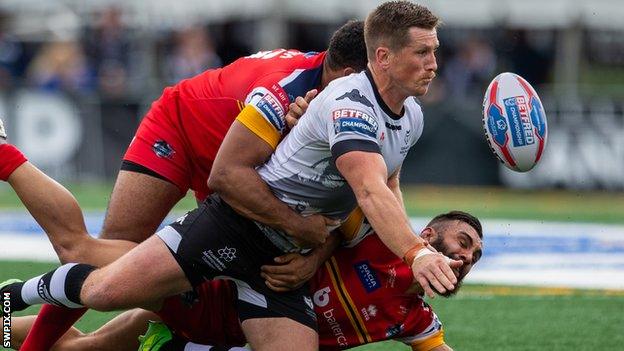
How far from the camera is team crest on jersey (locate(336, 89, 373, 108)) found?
5.77m

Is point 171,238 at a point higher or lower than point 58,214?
higher

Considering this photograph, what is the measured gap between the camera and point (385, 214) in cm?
543

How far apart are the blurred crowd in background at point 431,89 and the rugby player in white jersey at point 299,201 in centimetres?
1105

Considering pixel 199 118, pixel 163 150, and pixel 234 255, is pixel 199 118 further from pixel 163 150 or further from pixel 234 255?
pixel 234 255

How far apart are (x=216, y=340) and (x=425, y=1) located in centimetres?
1353

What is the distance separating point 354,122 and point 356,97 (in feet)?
0.65

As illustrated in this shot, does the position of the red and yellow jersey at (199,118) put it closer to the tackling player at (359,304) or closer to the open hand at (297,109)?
the open hand at (297,109)

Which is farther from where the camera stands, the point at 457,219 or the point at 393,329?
the point at 393,329

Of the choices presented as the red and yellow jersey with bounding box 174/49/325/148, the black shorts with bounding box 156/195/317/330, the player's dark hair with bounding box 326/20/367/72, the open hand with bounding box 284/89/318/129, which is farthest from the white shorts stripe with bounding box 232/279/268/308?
the player's dark hair with bounding box 326/20/367/72

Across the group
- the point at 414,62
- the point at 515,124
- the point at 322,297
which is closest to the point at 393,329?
the point at 322,297

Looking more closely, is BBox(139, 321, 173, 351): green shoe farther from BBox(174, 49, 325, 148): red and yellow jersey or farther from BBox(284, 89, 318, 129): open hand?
BBox(284, 89, 318, 129): open hand

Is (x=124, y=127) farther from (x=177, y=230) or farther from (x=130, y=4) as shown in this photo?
(x=177, y=230)

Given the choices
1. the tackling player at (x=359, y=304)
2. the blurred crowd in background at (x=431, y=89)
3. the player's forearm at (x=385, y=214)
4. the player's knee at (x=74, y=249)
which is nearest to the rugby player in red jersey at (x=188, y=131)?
the player's knee at (x=74, y=249)

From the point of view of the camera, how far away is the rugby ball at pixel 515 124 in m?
6.39
